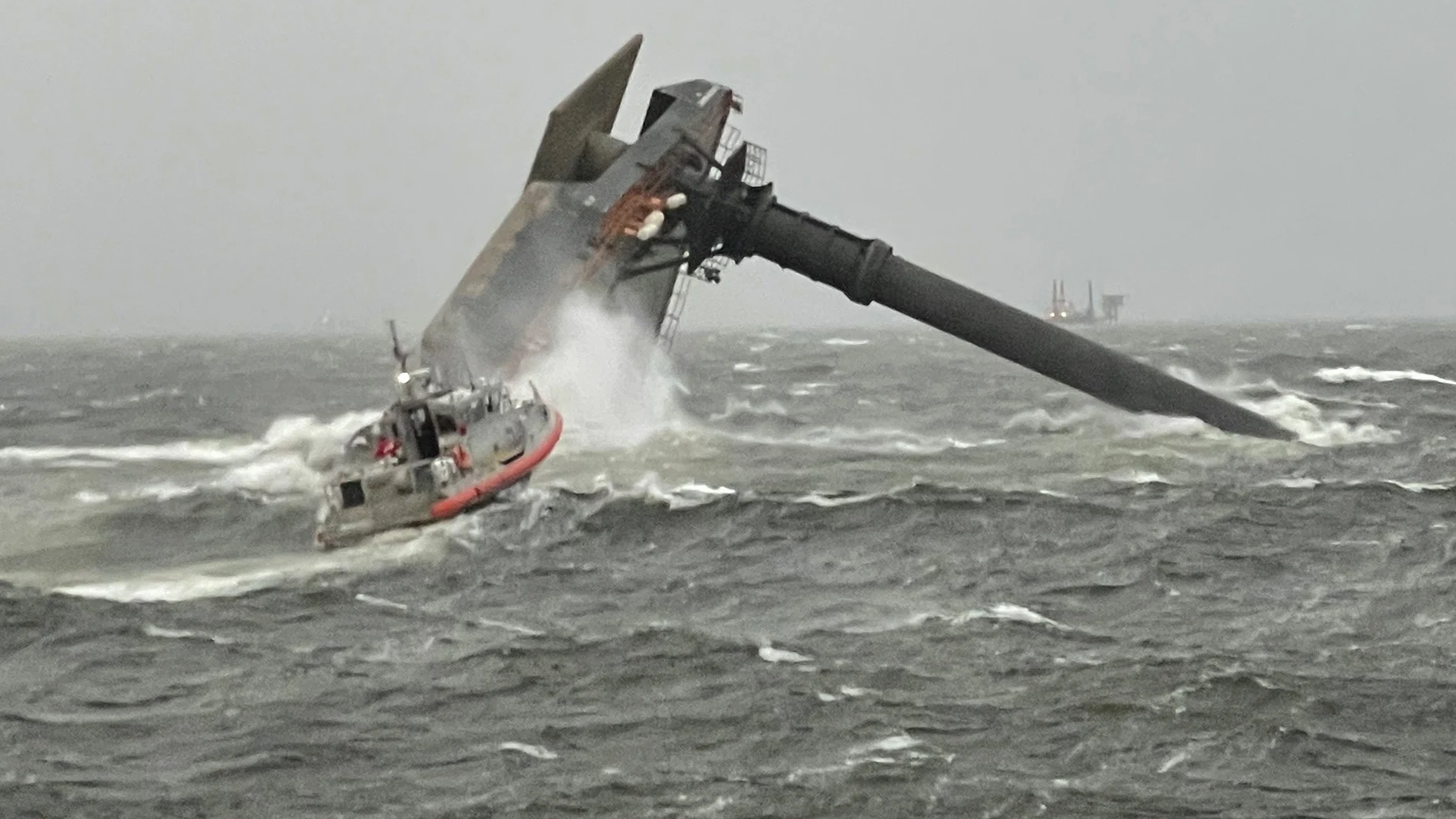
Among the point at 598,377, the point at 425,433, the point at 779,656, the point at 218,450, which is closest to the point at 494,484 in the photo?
the point at 425,433

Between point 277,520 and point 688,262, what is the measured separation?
1789cm

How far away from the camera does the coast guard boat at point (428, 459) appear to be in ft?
116

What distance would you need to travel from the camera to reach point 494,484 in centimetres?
3709

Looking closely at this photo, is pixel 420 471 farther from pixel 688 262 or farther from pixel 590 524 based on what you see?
pixel 688 262

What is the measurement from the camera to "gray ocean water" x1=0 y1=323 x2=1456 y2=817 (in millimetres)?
18781

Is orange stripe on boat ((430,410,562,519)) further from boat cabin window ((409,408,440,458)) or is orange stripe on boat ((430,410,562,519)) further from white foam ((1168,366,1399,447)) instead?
white foam ((1168,366,1399,447))

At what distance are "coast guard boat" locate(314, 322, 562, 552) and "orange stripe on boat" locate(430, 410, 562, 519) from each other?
0.05 ft

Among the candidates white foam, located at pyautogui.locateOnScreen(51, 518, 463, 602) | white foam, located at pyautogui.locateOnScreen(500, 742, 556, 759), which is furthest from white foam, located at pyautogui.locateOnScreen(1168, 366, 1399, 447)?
white foam, located at pyautogui.locateOnScreen(500, 742, 556, 759)

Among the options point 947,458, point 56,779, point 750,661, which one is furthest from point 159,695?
point 947,458

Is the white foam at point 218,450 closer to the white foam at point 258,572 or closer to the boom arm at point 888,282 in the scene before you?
the boom arm at point 888,282

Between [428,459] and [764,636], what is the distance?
13.4 meters

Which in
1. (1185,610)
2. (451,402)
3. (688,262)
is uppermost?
(688,262)

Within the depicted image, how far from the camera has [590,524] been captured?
36.3 meters

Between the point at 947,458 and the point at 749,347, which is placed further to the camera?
the point at 749,347
